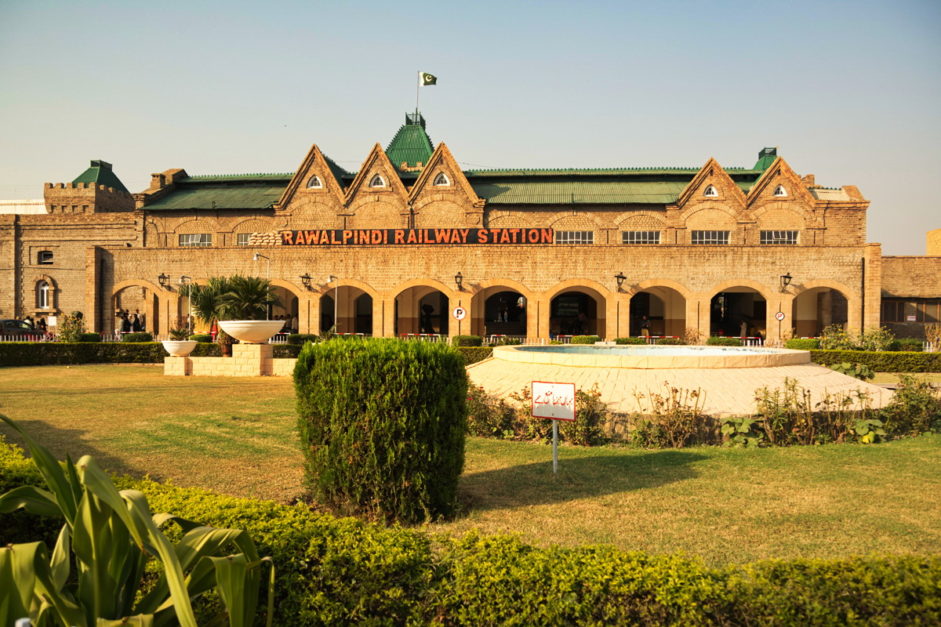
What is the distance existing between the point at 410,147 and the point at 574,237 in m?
17.2

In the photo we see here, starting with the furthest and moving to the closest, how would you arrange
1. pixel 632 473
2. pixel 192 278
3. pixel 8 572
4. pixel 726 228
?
pixel 726 228 → pixel 192 278 → pixel 632 473 → pixel 8 572

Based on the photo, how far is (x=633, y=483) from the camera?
6.79m

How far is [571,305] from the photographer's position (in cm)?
4150

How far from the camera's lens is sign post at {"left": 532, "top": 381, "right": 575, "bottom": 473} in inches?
286

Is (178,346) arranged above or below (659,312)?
below

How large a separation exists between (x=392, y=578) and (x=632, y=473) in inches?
182

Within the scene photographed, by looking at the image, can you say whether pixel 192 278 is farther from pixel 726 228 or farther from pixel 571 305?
pixel 726 228

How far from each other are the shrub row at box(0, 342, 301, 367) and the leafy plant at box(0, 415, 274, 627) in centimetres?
2164

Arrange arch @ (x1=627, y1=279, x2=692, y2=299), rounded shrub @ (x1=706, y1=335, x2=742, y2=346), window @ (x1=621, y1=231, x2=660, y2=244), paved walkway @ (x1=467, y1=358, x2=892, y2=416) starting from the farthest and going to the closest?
window @ (x1=621, y1=231, x2=660, y2=244) → arch @ (x1=627, y1=279, x2=692, y2=299) → rounded shrub @ (x1=706, y1=335, x2=742, y2=346) → paved walkway @ (x1=467, y1=358, x2=892, y2=416)

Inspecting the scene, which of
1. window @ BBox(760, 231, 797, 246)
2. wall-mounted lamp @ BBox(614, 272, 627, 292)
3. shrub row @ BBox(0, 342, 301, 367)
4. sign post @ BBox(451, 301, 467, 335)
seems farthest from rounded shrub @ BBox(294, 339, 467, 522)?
window @ BBox(760, 231, 797, 246)

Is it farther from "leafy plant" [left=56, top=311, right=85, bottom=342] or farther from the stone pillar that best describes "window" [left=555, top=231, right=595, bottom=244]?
"leafy plant" [left=56, top=311, right=85, bottom=342]

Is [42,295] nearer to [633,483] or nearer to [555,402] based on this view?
[555,402]

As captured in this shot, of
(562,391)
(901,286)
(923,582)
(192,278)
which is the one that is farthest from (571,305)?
(923,582)

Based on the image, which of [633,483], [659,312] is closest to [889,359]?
[659,312]
